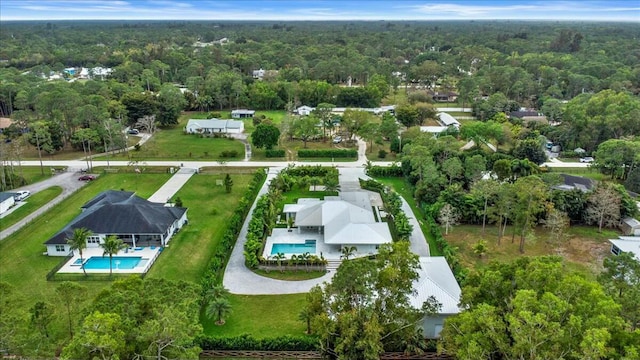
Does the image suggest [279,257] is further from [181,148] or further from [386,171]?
[181,148]

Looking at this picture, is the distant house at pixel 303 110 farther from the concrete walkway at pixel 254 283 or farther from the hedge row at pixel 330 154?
the concrete walkway at pixel 254 283

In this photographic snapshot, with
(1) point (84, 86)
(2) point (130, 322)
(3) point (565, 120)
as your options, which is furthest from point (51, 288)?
(3) point (565, 120)

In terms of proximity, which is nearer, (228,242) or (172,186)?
(228,242)

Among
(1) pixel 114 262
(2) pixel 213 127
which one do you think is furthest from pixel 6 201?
(2) pixel 213 127

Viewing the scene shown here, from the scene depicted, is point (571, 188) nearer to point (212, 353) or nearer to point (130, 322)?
point (212, 353)

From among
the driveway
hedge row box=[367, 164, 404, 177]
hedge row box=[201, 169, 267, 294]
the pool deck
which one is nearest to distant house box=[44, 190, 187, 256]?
the pool deck

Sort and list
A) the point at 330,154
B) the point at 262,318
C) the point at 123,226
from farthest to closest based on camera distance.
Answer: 1. the point at 330,154
2. the point at 123,226
3. the point at 262,318

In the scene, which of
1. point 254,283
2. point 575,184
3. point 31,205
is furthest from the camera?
point 575,184

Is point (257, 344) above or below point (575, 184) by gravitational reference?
below
